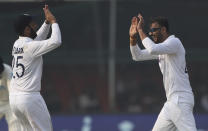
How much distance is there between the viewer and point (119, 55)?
18.5 m

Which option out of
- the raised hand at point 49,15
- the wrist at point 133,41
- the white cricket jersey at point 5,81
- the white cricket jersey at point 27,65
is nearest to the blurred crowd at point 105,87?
the white cricket jersey at point 5,81

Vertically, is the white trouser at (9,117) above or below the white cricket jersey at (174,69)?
below

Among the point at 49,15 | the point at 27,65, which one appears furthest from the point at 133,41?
the point at 27,65

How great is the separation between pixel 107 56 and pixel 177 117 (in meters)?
9.02

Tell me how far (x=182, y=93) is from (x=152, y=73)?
29.8 ft

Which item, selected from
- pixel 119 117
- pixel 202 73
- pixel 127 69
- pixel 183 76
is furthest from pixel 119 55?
pixel 183 76

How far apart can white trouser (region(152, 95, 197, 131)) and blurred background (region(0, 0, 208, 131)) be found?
8.51m

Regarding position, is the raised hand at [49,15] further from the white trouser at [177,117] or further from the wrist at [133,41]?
the white trouser at [177,117]

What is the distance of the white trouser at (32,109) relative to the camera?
9.66 meters

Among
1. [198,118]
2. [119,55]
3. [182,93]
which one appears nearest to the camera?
[182,93]

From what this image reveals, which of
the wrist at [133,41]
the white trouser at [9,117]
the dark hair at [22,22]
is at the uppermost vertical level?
the dark hair at [22,22]

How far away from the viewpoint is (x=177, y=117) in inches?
375

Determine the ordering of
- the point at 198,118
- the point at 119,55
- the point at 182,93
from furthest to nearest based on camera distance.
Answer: the point at 119,55 → the point at 198,118 → the point at 182,93

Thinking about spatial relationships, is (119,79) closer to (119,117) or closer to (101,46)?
(101,46)
